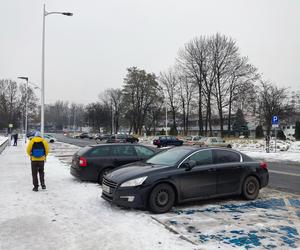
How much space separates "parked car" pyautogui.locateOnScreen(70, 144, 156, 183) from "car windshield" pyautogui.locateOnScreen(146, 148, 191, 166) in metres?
3.10

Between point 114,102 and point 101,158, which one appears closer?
point 101,158

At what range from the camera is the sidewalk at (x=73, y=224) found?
544 centimetres

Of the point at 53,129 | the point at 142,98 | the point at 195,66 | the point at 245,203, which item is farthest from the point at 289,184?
the point at 53,129

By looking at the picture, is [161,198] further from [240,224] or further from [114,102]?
[114,102]

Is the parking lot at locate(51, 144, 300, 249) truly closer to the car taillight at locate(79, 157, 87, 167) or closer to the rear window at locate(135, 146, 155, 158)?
the rear window at locate(135, 146, 155, 158)

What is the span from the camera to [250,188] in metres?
9.16

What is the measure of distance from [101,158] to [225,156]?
4651mm

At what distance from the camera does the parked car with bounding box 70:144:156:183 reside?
11.7 metres

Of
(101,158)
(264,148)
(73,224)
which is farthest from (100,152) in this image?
(264,148)

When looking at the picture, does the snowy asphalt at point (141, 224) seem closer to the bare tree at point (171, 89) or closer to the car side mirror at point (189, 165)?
the car side mirror at point (189, 165)

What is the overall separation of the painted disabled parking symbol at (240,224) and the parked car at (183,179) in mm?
333

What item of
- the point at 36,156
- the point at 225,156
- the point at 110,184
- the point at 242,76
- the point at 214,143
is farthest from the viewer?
the point at 242,76

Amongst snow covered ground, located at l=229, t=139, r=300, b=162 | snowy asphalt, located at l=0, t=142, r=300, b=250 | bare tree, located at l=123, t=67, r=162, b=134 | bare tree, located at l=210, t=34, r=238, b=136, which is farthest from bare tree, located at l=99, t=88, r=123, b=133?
snowy asphalt, located at l=0, t=142, r=300, b=250

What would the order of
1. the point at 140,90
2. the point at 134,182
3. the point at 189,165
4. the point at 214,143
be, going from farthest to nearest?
1. the point at 140,90
2. the point at 214,143
3. the point at 189,165
4. the point at 134,182
